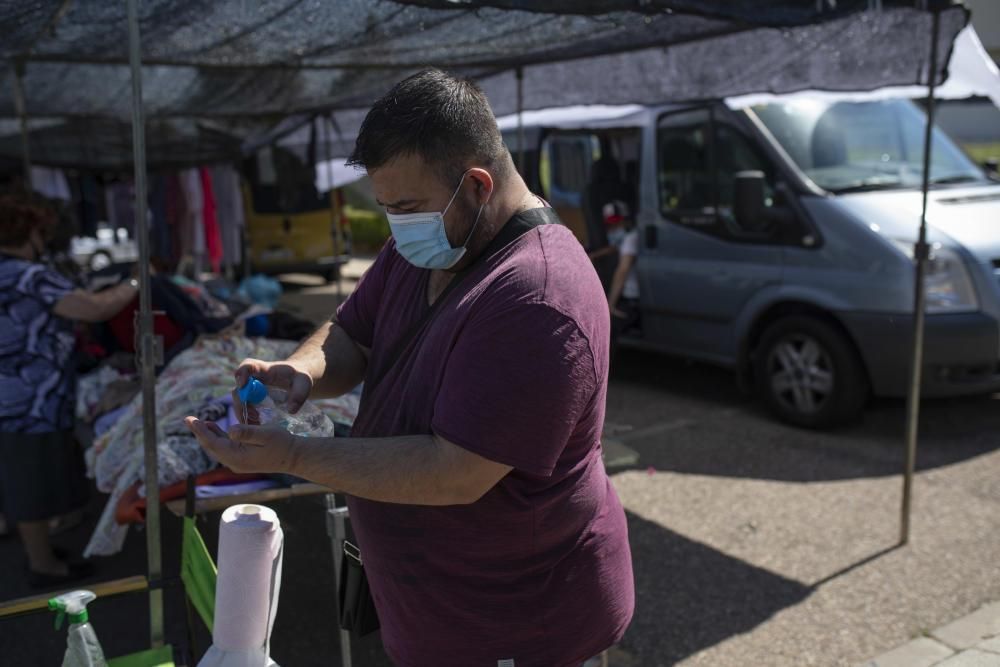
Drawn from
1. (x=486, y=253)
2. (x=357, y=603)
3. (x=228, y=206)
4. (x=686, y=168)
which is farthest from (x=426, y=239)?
(x=228, y=206)

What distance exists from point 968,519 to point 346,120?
5.79m

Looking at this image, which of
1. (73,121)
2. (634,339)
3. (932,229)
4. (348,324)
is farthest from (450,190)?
(73,121)

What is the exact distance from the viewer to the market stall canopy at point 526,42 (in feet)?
11.7

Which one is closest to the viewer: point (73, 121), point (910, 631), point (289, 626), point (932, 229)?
point (910, 631)

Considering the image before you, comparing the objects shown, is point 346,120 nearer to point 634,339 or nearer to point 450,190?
point 634,339

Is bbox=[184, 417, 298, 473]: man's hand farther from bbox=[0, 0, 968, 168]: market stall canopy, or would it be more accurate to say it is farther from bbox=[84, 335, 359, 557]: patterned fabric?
bbox=[0, 0, 968, 168]: market stall canopy

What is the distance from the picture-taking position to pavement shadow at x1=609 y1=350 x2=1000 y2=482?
210 inches

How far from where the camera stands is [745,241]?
249 inches

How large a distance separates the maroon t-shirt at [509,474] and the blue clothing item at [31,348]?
8.10 ft

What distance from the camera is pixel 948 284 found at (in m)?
5.38

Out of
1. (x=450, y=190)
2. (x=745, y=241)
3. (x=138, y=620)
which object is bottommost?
(x=138, y=620)

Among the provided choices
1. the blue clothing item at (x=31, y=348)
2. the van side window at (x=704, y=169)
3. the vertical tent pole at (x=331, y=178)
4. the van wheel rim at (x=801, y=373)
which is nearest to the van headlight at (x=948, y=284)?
the van wheel rim at (x=801, y=373)

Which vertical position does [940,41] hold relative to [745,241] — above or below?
above

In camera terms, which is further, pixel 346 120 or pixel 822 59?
pixel 346 120
